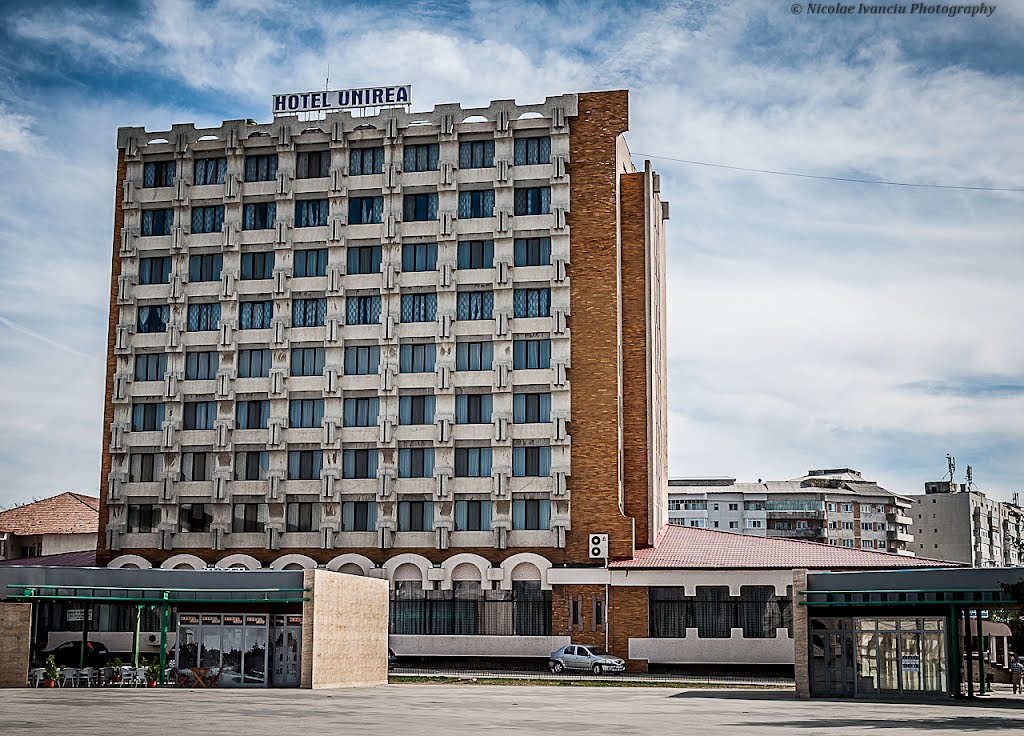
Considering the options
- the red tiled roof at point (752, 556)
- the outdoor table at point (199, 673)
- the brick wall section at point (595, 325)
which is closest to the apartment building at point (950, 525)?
the red tiled roof at point (752, 556)

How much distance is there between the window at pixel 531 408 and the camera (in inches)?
2987

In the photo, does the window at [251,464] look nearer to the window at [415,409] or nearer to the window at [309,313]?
the window at [309,313]

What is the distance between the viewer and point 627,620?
7181cm

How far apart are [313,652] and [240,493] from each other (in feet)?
93.2

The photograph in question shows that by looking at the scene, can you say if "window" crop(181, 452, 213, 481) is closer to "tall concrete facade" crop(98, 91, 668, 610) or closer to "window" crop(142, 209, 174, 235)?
"tall concrete facade" crop(98, 91, 668, 610)

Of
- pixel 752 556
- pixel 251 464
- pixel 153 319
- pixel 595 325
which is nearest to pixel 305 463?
pixel 251 464

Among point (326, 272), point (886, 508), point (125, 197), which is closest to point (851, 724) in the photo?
point (326, 272)

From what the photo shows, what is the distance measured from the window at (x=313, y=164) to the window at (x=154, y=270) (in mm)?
10371

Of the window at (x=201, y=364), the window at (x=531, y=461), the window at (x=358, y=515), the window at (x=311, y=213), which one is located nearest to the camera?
the window at (x=531, y=461)

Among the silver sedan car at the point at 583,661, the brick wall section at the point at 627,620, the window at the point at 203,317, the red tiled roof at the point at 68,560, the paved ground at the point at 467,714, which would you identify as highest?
the window at the point at 203,317

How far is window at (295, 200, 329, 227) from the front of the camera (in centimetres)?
8088

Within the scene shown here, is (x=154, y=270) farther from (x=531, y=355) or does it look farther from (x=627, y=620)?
(x=627, y=620)

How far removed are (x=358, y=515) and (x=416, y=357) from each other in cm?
1029

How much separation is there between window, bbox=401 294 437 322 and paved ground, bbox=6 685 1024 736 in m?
30.1
